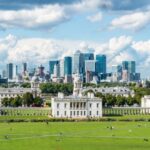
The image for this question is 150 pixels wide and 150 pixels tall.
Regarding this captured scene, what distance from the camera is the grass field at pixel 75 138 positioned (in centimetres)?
5938

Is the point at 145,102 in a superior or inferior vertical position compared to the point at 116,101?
inferior

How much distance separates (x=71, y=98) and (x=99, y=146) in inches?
2670

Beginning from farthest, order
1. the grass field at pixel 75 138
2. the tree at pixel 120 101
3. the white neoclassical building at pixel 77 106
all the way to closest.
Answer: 1. the tree at pixel 120 101
2. the white neoclassical building at pixel 77 106
3. the grass field at pixel 75 138

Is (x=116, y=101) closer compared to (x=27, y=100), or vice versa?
(x=116, y=101)

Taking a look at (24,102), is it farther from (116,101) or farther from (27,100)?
(116,101)

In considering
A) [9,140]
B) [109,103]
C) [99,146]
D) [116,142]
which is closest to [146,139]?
[116,142]

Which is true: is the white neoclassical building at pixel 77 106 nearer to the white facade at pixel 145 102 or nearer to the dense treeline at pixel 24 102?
the white facade at pixel 145 102

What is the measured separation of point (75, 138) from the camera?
225 ft

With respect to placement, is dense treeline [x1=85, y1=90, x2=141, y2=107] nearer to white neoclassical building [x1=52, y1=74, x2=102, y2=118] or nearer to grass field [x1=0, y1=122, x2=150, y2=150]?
white neoclassical building [x1=52, y1=74, x2=102, y2=118]

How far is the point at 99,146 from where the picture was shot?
60.0 meters

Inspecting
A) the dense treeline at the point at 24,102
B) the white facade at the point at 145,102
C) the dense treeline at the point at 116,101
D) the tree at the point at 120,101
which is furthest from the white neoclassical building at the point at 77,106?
the dense treeline at the point at 24,102

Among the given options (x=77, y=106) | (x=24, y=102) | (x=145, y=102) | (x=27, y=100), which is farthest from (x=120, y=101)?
(x=24, y=102)

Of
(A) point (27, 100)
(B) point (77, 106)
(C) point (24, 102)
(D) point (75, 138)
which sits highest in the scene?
(A) point (27, 100)

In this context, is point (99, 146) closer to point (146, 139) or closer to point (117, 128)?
point (146, 139)
